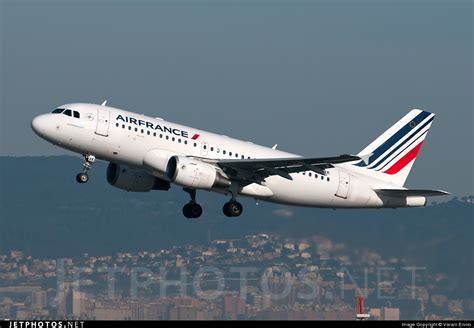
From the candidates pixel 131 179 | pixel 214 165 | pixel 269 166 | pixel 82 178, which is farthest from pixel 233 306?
pixel 82 178

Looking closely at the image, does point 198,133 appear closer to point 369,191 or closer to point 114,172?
point 114,172

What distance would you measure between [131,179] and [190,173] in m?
5.85

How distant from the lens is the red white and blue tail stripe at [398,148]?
2505 inches

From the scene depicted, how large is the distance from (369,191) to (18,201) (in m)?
101

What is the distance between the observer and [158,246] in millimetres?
103750

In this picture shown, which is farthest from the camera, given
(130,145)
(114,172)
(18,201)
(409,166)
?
(18,201)

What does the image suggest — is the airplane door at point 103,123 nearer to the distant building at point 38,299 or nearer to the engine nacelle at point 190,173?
the engine nacelle at point 190,173

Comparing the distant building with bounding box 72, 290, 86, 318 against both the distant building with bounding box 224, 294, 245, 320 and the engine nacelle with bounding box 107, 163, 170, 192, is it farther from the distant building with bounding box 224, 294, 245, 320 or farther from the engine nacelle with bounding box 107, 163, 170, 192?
the engine nacelle with bounding box 107, 163, 170, 192

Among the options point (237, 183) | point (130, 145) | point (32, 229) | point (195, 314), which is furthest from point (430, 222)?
point (32, 229)

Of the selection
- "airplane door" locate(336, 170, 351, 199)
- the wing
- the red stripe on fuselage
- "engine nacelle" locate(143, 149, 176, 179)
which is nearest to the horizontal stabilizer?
"airplane door" locate(336, 170, 351, 199)

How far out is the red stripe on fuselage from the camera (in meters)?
63.9

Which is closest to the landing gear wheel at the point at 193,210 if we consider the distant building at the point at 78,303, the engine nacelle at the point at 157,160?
the engine nacelle at the point at 157,160

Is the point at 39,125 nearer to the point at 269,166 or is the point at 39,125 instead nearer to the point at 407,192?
the point at 269,166

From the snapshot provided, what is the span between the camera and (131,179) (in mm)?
59938
